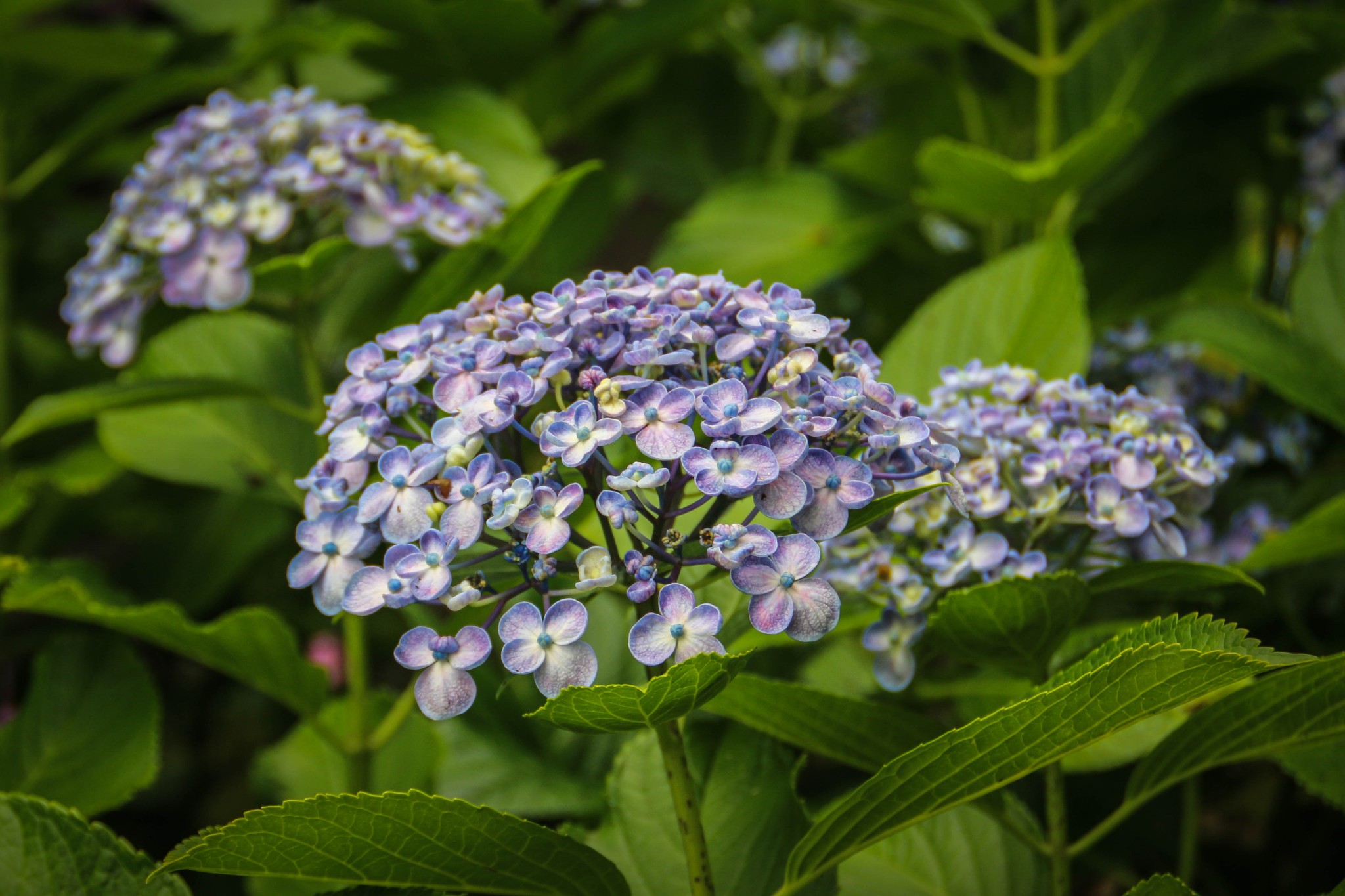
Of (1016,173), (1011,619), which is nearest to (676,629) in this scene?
(1011,619)

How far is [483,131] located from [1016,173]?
A: 69cm

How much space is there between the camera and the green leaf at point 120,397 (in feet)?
3.45

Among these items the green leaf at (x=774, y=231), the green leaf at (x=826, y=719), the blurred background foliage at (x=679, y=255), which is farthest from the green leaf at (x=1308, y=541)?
the green leaf at (x=774, y=231)

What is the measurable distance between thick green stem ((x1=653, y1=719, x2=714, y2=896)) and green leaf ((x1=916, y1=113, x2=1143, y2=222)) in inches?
31.0

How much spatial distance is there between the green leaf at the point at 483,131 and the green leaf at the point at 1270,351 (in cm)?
81

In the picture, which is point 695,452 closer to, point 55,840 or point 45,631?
point 55,840

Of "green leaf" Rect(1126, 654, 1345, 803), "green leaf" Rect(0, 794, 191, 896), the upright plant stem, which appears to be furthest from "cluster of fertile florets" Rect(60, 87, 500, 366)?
the upright plant stem

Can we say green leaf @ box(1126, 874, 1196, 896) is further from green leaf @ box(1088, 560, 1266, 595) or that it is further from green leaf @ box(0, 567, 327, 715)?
green leaf @ box(0, 567, 327, 715)

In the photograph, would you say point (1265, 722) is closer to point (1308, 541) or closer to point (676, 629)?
point (1308, 541)

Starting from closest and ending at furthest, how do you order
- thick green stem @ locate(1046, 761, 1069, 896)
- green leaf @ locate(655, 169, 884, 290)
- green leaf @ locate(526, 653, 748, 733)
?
green leaf @ locate(526, 653, 748, 733) → thick green stem @ locate(1046, 761, 1069, 896) → green leaf @ locate(655, 169, 884, 290)

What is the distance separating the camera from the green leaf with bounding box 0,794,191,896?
0.83 m

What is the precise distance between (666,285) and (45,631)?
1.37 meters

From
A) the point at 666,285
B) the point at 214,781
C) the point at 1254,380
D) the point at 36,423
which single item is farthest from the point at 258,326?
the point at 1254,380

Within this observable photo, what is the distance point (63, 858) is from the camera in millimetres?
840
